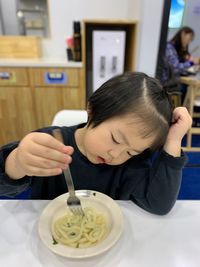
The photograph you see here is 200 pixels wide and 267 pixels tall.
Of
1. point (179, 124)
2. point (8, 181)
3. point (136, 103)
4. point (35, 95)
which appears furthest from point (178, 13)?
point (8, 181)

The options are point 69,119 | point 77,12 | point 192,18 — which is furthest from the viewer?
point 192,18

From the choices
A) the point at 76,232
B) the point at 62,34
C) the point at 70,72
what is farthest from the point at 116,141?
the point at 62,34

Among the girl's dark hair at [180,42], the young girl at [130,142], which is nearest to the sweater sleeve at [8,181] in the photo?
the young girl at [130,142]

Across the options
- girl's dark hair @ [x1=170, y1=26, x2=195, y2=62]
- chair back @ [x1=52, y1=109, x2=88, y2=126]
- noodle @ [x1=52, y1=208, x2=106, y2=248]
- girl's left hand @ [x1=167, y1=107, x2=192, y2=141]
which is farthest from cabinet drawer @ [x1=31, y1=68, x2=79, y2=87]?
girl's dark hair @ [x1=170, y1=26, x2=195, y2=62]

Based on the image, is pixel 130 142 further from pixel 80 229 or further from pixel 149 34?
pixel 149 34

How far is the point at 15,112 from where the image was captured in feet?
7.29

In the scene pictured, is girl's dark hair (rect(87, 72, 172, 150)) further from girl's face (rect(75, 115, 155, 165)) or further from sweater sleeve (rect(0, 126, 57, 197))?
sweater sleeve (rect(0, 126, 57, 197))

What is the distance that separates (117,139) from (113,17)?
7.17 feet

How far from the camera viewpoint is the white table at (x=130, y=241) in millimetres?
466

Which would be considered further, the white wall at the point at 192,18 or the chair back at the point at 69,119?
the white wall at the point at 192,18

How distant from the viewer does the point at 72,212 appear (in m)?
0.58

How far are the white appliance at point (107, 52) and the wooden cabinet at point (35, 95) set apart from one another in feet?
0.77

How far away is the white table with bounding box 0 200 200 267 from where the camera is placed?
0.47 m

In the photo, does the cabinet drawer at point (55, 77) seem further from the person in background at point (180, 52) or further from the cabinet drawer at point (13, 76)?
the person in background at point (180, 52)
